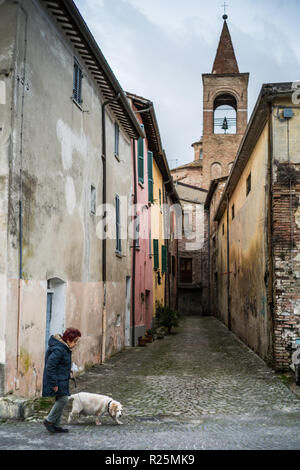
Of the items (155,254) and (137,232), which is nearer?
(137,232)

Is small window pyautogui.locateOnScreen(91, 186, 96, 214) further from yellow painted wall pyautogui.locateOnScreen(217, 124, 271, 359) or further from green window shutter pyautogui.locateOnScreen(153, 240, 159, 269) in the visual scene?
green window shutter pyautogui.locateOnScreen(153, 240, 159, 269)

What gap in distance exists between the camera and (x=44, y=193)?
26.6 feet

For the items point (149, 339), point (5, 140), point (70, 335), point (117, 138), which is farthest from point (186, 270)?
point (70, 335)

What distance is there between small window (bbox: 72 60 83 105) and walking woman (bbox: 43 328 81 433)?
560 centimetres

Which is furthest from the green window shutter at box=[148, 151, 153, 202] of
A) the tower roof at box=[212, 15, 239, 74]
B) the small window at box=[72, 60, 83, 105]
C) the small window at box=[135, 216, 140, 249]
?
the tower roof at box=[212, 15, 239, 74]

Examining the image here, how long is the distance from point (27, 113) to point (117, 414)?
4.63 metres

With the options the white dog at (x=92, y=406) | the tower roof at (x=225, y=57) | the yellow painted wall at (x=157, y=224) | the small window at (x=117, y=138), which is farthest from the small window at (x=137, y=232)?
the tower roof at (x=225, y=57)

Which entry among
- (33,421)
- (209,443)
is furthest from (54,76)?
(209,443)

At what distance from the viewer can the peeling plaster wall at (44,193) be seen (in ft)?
22.7

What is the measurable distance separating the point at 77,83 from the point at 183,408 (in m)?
6.68

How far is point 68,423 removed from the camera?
20.8 feet

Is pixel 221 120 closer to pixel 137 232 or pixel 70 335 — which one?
pixel 137 232

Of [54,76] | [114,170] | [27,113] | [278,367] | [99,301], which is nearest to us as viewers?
[27,113]
